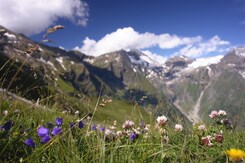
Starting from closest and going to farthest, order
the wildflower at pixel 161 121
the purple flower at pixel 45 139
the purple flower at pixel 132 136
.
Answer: the purple flower at pixel 45 139 → the purple flower at pixel 132 136 → the wildflower at pixel 161 121

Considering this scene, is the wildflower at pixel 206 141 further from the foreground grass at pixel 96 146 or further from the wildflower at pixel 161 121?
the wildflower at pixel 161 121

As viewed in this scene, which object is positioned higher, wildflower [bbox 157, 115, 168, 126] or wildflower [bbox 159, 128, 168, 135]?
wildflower [bbox 157, 115, 168, 126]

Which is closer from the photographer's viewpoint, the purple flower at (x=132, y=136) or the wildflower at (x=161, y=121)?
the purple flower at (x=132, y=136)

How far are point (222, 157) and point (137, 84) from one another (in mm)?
3932

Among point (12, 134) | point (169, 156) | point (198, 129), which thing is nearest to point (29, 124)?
point (12, 134)

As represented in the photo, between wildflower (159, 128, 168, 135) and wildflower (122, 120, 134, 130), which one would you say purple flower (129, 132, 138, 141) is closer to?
wildflower (159, 128, 168, 135)

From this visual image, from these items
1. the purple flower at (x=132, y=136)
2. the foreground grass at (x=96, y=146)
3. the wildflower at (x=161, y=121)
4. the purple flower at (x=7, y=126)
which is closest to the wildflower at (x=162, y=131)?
the foreground grass at (x=96, y=146)

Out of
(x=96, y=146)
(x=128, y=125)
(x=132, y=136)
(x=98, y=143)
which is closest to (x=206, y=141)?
(x=132, y=136)

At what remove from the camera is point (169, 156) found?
15.8ft

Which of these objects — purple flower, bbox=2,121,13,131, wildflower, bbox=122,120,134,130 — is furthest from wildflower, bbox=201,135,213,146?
purple flower, bbox=2,121,13,131

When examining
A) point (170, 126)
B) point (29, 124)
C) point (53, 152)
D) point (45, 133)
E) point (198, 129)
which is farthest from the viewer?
point (170, 126)

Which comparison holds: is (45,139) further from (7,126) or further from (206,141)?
(206,141)

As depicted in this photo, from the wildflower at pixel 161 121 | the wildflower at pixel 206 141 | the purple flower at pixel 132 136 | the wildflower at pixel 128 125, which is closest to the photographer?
the purple flower at pixel 132 136

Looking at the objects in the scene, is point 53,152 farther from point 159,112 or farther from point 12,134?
point 159,112
